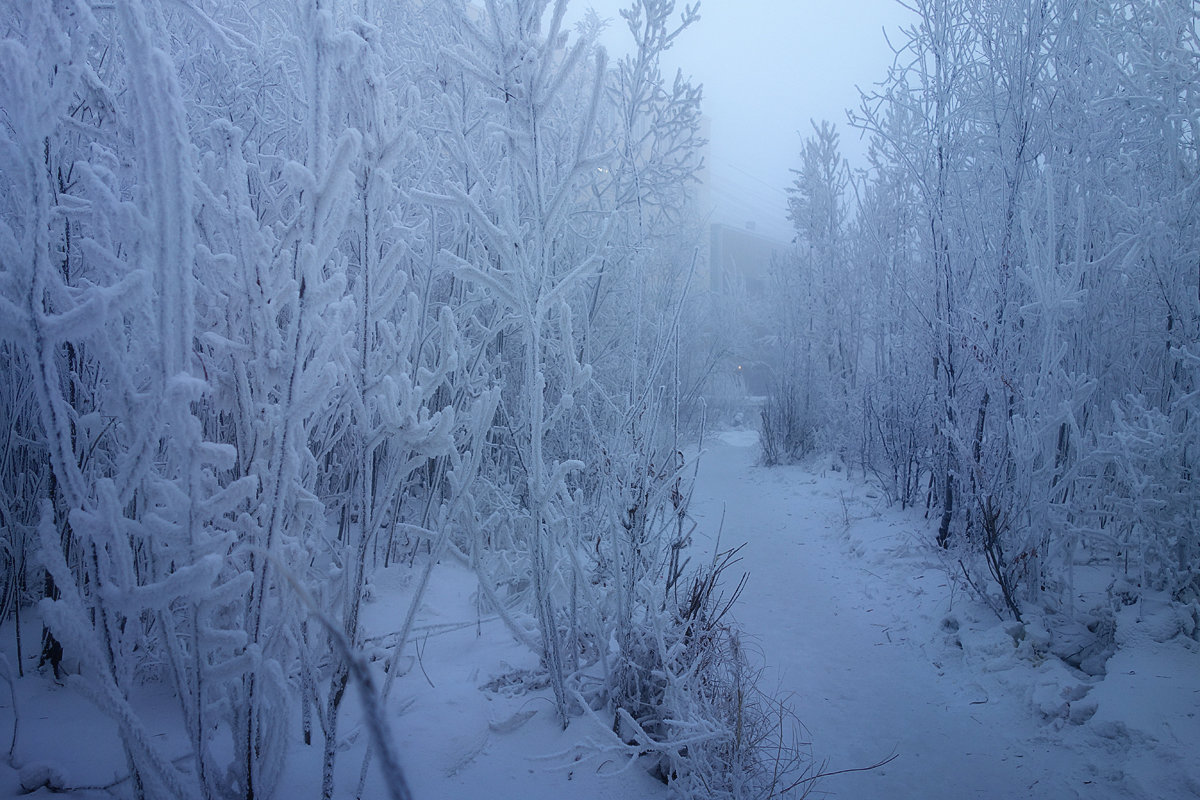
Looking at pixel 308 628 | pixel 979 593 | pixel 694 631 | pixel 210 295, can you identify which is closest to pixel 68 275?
pixel 210 295

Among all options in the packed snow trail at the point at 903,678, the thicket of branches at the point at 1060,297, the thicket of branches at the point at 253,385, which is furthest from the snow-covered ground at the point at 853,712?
the thicket of branches at the point at 1060,297

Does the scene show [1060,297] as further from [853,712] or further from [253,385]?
[253,385]

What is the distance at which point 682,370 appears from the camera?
9.60 m

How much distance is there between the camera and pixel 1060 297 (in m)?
2.86

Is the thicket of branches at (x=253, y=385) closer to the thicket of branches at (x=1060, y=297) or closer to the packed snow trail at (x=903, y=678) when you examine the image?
the packed snow trail at (x=903, y=678)

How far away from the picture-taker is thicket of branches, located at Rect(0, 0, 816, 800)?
3.00ft

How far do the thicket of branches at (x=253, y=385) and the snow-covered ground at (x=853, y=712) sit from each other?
16 cm

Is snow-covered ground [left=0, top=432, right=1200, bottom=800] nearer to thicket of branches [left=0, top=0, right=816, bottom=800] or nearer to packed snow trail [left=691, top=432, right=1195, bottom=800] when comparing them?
packed snow trail [left=691, top=432, right=1195, bottom=800]

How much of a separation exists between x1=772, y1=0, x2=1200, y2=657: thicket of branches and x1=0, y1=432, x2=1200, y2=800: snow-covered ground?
0.40m

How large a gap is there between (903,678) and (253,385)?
3060mm

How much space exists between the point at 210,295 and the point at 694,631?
1860mm

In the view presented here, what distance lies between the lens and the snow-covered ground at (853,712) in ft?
4.96

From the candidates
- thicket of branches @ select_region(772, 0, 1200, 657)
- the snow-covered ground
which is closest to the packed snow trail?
the snow-covered ground

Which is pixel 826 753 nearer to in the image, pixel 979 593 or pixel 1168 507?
pixel 979 593
